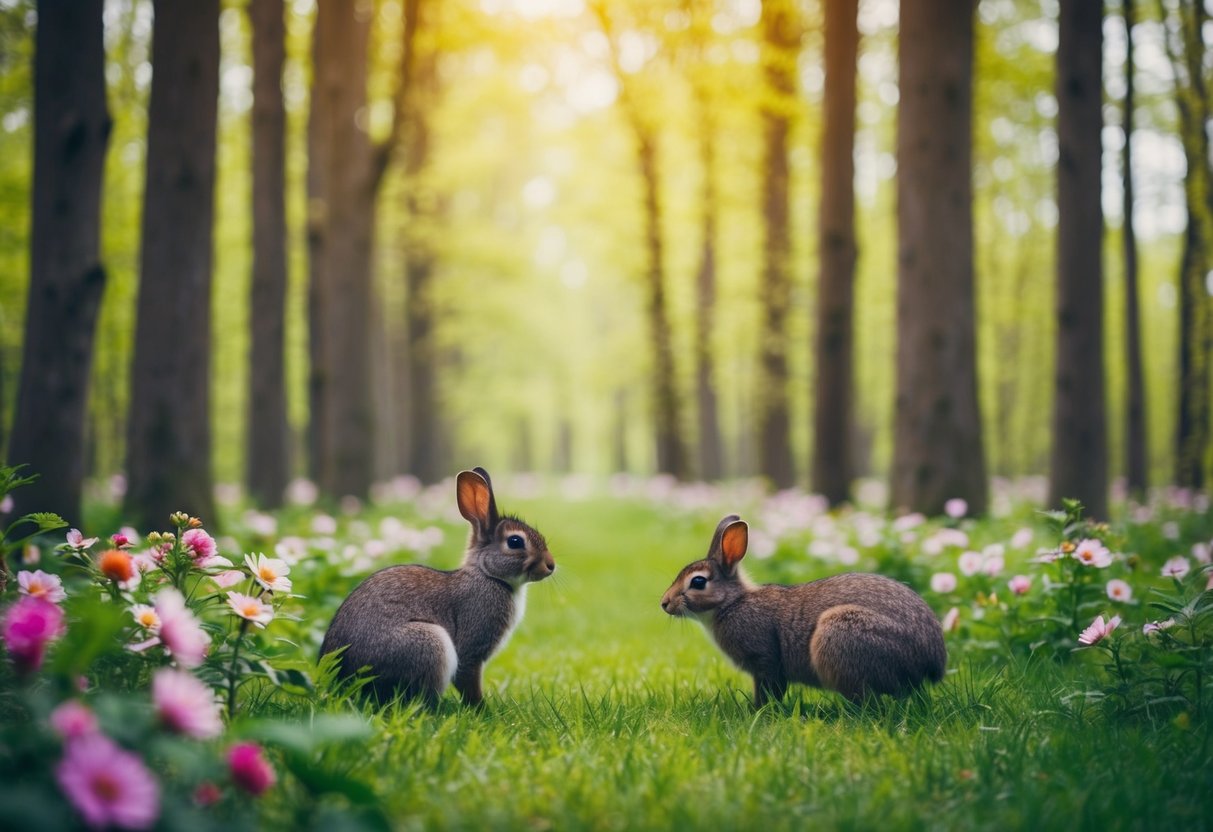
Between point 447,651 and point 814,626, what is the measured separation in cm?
183

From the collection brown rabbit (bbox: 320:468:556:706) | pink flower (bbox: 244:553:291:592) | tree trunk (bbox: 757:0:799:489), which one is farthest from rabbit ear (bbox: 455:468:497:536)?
tree trunk (bbox: 757:0:799:489)

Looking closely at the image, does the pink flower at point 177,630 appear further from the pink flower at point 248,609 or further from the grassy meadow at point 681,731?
the pink flower at point 248,609

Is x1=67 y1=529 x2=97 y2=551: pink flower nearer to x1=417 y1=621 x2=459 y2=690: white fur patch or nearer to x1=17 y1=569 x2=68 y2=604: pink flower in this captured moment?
x1=17 y1=569 x2=68 y2=604: pink flower

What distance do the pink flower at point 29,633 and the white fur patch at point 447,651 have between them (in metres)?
1.96

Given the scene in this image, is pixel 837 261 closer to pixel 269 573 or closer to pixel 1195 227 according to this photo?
pixel 1195 227

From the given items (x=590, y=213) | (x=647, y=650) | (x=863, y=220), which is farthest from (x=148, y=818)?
(x=863, y=220)

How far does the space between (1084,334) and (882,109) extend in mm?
14157

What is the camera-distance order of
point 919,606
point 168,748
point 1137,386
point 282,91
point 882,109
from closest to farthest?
point 168,748 → point 919,606 → point 282,91 → point 1137,386 → point 882,109

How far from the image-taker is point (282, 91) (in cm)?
1368

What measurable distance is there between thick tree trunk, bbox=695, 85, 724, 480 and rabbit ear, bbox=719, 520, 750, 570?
1519 centimetres

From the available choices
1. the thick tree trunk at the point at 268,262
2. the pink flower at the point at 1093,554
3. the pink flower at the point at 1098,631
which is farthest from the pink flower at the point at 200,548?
the thick tree trunk at the point at 268,262

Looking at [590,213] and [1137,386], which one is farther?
[590,213]

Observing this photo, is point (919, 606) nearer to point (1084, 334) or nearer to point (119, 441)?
point (1084, 334)

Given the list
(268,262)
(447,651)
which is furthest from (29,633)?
(268,262)
